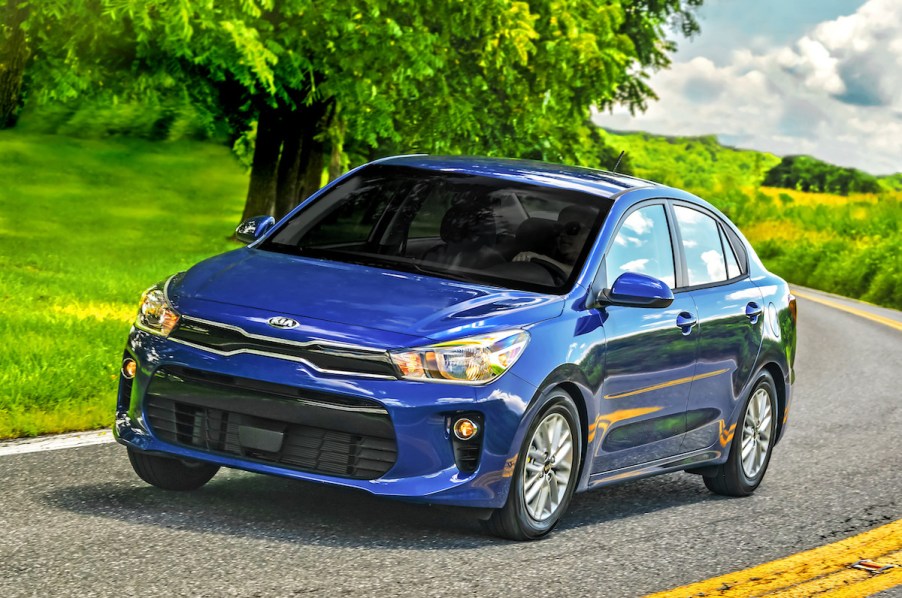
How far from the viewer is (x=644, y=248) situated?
24.9 ft

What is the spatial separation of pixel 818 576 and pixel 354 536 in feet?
6.25

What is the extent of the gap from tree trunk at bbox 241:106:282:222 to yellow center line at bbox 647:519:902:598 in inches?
880

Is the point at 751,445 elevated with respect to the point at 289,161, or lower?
elevated

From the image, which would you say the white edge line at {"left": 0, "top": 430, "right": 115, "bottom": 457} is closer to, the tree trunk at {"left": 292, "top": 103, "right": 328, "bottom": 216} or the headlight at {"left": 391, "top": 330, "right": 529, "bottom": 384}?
the headlight at {"left": 391, "top": 330, "right": 529, "bottom": 384}

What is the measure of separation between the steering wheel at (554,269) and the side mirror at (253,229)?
55.6 inches

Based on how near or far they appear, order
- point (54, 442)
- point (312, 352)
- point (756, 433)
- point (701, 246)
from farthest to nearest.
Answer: point (756, 433), point (701, 246), point (54, 442), point (312, 352)

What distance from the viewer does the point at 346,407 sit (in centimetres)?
595

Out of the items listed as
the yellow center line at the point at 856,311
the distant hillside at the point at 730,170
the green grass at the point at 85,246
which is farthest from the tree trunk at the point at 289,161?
the distant hillside at the point at 730,170

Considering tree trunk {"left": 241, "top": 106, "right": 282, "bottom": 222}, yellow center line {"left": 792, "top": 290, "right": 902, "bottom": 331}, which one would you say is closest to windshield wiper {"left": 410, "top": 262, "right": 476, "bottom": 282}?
yellow center line {"left": 792, "top": 290, "right": 902, "bottom": 331}

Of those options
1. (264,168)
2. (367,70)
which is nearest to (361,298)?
(367,70)

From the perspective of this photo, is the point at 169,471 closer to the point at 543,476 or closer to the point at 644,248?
the point at 543,476

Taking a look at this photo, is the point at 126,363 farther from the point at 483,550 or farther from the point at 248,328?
the point at 483,550

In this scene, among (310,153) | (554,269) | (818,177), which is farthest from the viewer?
(818,177)

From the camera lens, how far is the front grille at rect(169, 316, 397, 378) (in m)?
5.92
